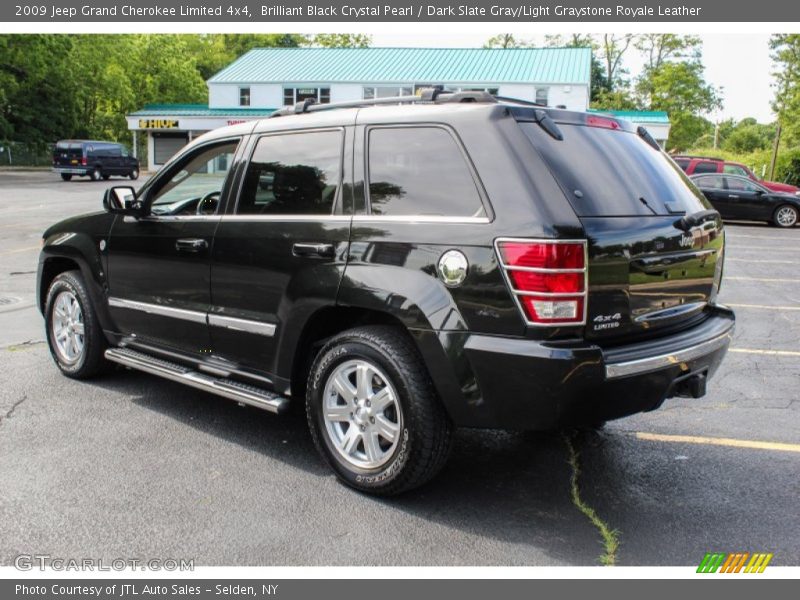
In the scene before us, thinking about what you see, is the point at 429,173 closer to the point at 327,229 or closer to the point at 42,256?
the point at 327,229

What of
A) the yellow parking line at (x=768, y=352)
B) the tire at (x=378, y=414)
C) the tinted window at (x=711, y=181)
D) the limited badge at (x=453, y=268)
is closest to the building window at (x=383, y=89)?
the tinted window at (x=711, y=181)

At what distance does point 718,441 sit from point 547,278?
85.2 inches

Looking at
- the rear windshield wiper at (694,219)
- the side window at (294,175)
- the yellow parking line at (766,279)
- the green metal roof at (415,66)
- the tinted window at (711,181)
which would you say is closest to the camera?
the rear windshield wiper at (694,219)

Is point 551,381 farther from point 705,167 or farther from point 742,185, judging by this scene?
point 705,167

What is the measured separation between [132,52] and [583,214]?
2568 inches

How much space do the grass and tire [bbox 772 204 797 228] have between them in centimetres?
1862

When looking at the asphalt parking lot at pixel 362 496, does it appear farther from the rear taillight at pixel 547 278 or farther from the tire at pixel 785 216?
the tire at pixel 785 216

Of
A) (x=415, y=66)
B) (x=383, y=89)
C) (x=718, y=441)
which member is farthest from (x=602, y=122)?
(x=415, y=66)

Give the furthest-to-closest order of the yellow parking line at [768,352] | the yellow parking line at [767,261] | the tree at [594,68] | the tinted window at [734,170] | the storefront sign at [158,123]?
the tree at [594,68], the storefront sign at [158,123], the tinted window at [734,170], the yellow parking line at [767,261], the yellow parking line at [768,352]

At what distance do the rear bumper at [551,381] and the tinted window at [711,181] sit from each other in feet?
61.4

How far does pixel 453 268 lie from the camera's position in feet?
11.2

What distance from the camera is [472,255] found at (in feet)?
11.0

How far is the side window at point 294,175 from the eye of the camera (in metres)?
4.06

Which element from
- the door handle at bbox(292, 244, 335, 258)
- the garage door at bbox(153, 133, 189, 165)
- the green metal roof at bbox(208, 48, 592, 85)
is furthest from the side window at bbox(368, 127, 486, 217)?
the garage door at bbox(153, 133, 189, 165)
